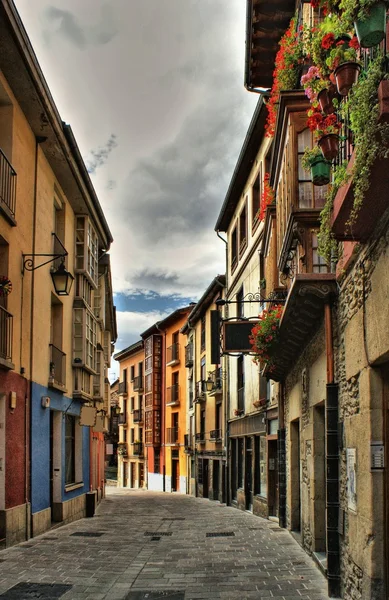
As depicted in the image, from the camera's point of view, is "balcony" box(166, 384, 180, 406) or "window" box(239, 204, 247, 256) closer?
"window" box(239, 204, 247, 256)

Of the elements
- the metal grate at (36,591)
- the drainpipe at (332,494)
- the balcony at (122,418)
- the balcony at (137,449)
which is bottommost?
the balcony at (137,449)

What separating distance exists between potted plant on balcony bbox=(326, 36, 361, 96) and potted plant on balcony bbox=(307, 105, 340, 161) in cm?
69

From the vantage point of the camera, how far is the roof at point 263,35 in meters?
14.3

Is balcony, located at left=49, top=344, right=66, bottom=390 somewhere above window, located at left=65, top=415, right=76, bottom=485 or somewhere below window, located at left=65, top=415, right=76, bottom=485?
above

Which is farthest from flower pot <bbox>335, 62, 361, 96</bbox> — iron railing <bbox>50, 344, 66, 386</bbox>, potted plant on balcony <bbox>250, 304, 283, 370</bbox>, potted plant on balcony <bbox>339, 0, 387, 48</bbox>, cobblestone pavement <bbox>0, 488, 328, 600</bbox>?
iron railing <bbox>50, 344, 66, 386</bbox>

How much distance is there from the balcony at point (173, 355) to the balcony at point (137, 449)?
842 cm

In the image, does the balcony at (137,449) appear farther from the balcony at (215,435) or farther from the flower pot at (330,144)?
the flower pot at (330,144)

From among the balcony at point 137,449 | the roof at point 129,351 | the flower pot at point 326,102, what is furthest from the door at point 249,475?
the roof at point 129,351

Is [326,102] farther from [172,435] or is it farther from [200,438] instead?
[172,435]

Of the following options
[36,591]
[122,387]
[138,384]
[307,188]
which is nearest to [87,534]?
[36,591]

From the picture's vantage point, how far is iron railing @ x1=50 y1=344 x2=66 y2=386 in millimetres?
16031

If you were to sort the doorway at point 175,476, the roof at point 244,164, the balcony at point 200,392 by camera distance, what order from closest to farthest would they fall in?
the roof at point 244,164, the balcony at point 200,392, the doorway at point 175,476

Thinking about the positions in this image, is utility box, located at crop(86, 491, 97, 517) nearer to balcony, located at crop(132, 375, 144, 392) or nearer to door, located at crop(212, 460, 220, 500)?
door, located at crop(212, 460, 220, 500)

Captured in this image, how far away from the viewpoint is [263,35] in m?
15.4
